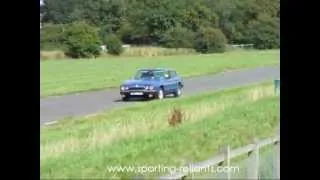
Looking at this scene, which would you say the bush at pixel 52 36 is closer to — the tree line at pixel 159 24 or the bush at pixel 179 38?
the tree line at pixel 159 24

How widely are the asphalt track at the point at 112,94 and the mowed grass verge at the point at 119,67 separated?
20mm

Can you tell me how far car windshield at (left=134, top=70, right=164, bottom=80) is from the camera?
5.14 feet

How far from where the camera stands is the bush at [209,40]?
1662 millimetres

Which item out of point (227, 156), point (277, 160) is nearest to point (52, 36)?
point (227, 156)

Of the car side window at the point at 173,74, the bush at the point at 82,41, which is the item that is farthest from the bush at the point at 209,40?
the bush at the point at 82,41

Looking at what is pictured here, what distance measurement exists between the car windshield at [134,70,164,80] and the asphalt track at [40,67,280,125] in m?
0.09

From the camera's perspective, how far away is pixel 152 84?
1.60 m

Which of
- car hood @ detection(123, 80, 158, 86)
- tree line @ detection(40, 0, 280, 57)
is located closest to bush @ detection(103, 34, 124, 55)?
tree line @ detection(40, 0, 280, 57)

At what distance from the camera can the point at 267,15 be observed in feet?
5.17

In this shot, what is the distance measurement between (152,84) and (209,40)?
257 mm

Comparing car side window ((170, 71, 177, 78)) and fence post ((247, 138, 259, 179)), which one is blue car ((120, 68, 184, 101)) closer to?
car side window ((170, 71, 177, 78))

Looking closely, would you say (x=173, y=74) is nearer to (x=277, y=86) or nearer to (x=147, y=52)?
(x=147, y=52)
